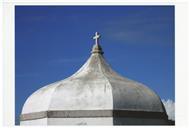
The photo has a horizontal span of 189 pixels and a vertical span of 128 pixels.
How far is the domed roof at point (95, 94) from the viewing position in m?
25.1

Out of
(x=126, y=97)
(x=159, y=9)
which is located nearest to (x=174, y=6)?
(x=159, y=9)

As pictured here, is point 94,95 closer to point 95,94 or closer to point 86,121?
point 95,94

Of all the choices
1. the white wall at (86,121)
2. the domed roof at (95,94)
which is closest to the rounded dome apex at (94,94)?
the domed roof at (95,94)

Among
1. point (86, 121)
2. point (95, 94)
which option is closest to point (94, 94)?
point (95, 94)

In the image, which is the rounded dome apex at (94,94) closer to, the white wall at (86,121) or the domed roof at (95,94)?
the domed roof at (95,94)

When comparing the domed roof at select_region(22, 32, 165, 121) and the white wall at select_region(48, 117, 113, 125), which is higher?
the domed roof at select_region(22, 32, 165, 121)

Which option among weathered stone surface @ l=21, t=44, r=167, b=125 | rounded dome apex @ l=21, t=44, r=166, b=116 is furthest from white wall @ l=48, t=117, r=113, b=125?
rounded dome apex @ l=21, t=44, r=166, b=116

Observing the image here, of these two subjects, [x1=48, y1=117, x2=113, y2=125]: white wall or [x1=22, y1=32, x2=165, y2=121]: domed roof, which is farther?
[x1=22, y1=32, x2=165, y2=121]: domed roof

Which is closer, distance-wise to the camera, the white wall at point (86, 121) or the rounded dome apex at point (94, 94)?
the white wall at point (86, 121)

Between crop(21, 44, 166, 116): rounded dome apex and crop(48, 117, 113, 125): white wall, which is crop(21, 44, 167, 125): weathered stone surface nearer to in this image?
crop(21, 44, 166, 116): rounded dome apex

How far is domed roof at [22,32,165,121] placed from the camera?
82.5ft

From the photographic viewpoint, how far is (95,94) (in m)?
25.2
